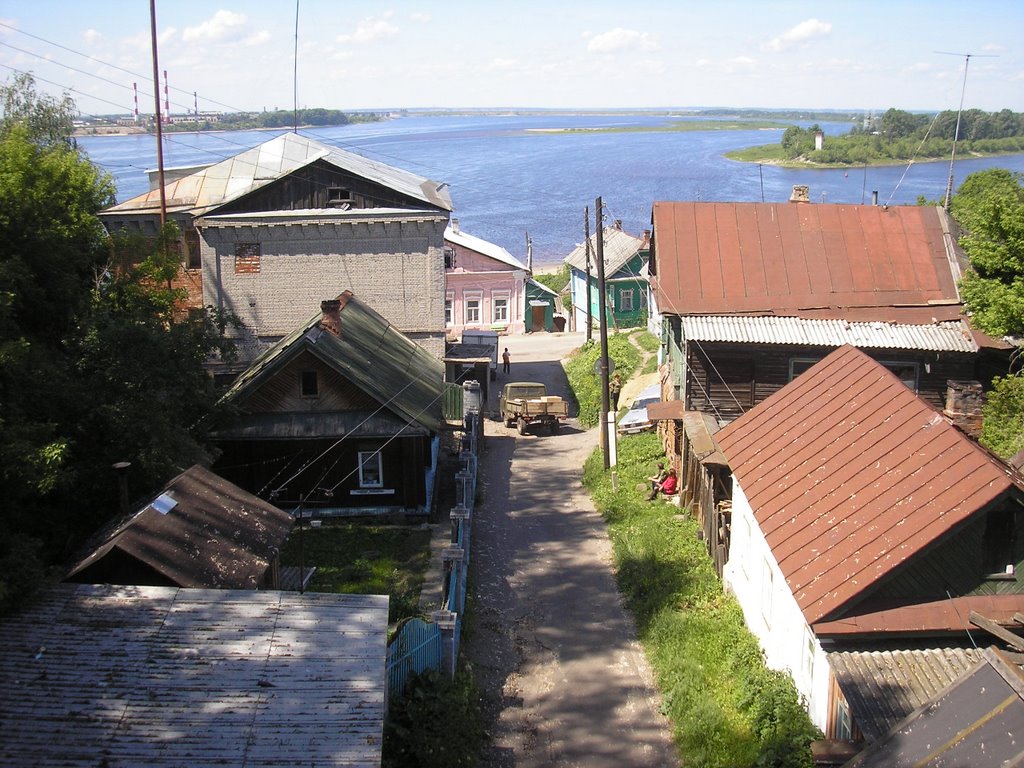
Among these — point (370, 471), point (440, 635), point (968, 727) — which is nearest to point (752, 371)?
point (370, 471)

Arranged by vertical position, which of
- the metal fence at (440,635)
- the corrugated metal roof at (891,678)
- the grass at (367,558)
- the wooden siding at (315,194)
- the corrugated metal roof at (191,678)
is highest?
the wooden siding at (315,194)

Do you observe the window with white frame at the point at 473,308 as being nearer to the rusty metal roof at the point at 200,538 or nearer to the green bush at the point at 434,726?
the rusty metal roof at the point at 200,538

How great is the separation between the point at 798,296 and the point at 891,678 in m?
13.3

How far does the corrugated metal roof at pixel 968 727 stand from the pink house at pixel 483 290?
3941 centimetres

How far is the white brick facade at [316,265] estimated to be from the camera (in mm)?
27828

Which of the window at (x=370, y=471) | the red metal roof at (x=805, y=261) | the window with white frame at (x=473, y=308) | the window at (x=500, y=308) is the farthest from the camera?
the window at (x=500, y=308)

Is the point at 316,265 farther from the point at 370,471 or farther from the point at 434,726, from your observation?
the point at 434,726

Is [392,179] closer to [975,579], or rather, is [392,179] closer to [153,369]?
[153,369]

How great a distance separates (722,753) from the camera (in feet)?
39.5

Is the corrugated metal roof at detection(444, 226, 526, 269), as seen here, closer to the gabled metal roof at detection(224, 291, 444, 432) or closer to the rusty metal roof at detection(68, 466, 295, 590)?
the gabled metal roof at detection(224, 291, 444, 432)

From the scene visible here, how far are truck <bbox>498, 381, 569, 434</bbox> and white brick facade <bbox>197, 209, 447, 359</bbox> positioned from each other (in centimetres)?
402

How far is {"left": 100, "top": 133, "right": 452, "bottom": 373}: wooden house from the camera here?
2770 centimetres

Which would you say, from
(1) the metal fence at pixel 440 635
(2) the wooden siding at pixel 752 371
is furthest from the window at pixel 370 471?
(2) the wooden siding at pixel 752 371

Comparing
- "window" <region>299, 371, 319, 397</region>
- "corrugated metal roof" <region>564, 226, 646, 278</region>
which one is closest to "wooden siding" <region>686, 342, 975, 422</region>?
"window" <region>299, 371, 319, 397</region>
